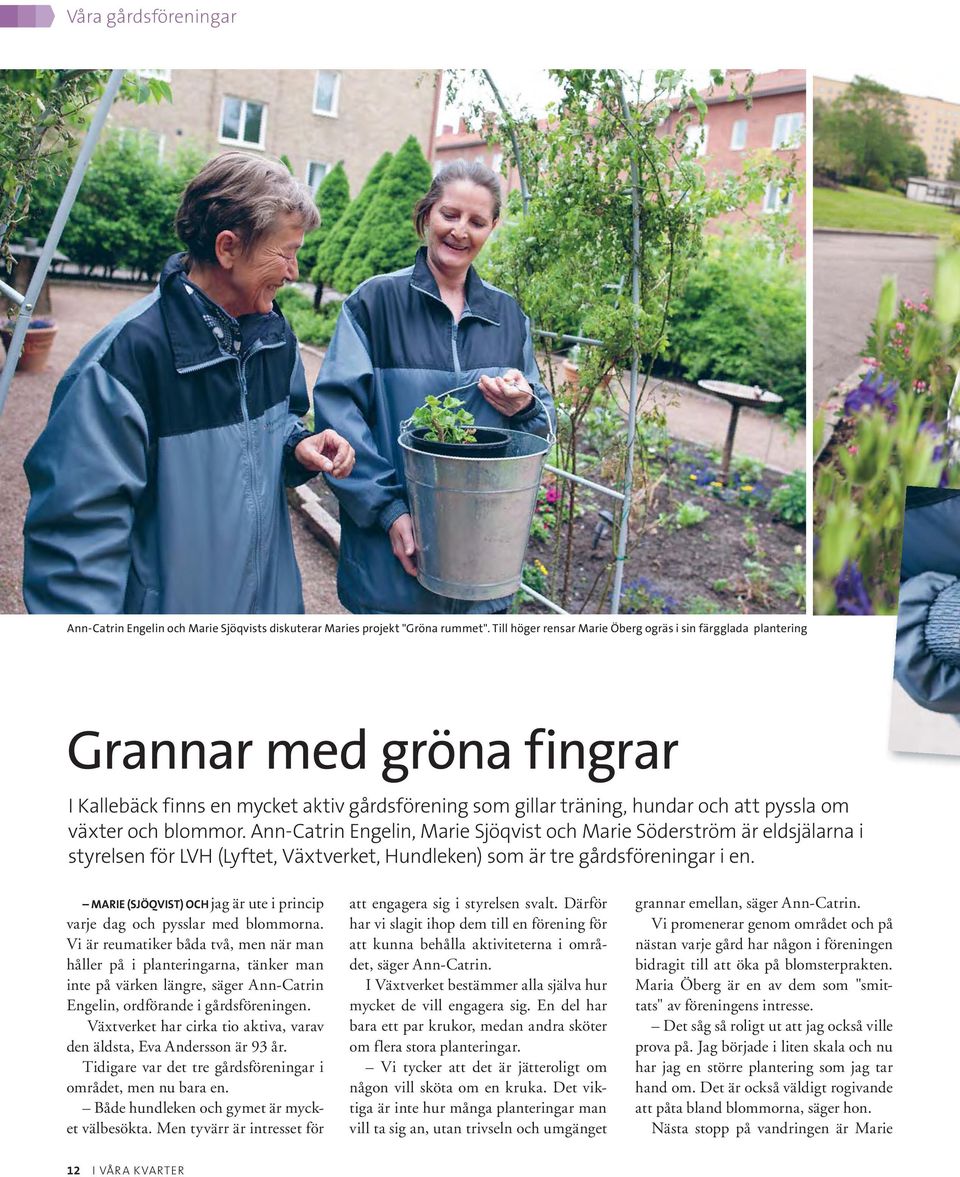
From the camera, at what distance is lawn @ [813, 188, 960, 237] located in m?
1.79

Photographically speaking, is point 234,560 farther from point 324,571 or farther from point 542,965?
point 542,965

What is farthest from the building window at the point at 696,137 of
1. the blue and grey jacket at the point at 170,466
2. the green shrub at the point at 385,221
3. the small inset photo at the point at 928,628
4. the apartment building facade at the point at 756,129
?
the green shrub at the point at 385,221

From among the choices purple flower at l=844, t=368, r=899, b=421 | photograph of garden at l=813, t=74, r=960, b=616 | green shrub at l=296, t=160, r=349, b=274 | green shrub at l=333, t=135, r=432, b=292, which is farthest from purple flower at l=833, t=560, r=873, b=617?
green shrub at l=333, t=135, r=432, b=292

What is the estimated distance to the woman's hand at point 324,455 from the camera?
166cm

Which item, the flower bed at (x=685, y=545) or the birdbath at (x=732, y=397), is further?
the birdbath at (x=732, y=397)

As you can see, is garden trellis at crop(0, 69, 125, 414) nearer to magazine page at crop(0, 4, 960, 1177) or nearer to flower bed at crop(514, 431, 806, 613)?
magazine page at crop(0, 4, 960, 1177)

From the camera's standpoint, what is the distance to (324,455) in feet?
5.57

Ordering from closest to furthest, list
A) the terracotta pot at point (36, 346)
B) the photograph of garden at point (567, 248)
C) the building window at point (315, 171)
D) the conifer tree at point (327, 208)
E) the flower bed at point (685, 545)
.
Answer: the photograph of garden at point (567, 248)
the flower bed at point (685, 545)
the terracotta pot at point (36, 346)
the building window at point (315, 171)
the conifer tree at point (327, 208)

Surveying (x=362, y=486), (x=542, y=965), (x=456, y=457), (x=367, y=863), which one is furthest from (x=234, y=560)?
(x=542, y=965)

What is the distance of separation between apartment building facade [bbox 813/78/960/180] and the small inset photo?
2.11ft

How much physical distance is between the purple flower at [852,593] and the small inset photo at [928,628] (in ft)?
0.21

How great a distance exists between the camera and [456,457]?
5.35 ft

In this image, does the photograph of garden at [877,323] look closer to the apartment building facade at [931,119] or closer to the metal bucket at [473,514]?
the apartment building facade at [931,119]

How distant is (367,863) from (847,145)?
1.64 meters
